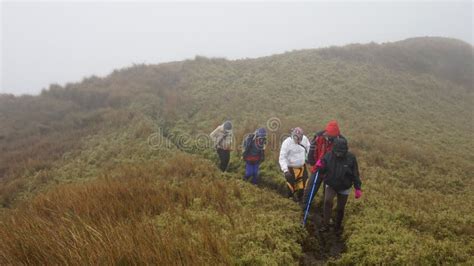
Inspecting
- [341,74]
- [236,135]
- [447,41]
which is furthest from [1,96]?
[447,41]

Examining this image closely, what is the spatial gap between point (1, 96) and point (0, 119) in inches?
197

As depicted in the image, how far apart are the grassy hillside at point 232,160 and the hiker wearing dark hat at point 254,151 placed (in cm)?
71

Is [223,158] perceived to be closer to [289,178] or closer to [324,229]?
[289,178]

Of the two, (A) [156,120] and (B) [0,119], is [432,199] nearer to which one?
(A) [156,120]

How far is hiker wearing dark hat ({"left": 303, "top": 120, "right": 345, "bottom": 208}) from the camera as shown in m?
7.66

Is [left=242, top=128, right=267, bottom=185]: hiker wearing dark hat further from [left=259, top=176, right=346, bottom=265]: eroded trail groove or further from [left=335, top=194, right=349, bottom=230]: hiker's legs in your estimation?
[left=335, top=194, right=349, bottom=230]: hiker's legs

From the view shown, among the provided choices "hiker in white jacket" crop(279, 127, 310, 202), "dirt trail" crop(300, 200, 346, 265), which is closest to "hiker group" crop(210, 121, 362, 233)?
"hiker in white jacket" crop(279, 127, 310, 202)

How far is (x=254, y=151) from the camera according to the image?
10.2m

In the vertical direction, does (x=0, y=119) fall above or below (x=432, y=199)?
above

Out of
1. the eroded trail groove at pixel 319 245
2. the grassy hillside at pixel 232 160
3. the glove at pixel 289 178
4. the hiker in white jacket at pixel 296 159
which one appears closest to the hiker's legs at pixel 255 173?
the grassy hillside at pixel 232 160

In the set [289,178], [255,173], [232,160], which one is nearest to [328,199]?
[289,178]

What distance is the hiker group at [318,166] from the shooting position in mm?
7059

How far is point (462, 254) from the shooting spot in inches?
216

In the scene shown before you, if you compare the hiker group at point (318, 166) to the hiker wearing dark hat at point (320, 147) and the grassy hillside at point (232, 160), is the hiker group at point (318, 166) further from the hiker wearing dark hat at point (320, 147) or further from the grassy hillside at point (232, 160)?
the grassy hillside at point (232, 160)
